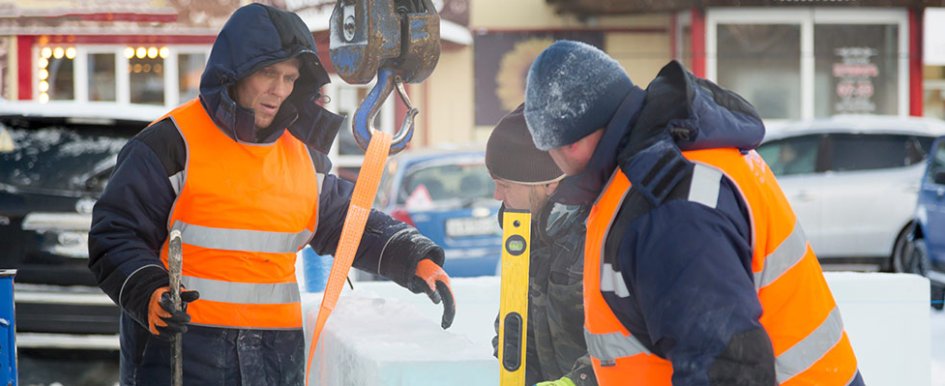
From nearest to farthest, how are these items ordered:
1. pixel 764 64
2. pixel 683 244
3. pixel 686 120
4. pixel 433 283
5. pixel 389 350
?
pixel 683 244 → pixel 686 120 → pixel 389 350 → pixel 433 283 → pixel 764 64

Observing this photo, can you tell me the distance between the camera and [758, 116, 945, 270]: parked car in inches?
524

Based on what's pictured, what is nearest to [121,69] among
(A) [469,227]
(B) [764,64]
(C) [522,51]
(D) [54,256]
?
(C) [522,51]

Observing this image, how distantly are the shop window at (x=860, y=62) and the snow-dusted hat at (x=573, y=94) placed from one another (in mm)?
18204

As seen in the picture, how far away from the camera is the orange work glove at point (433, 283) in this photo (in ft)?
13.3

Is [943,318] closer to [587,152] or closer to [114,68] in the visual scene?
[587,152]

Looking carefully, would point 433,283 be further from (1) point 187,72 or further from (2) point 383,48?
(1) point 187,72

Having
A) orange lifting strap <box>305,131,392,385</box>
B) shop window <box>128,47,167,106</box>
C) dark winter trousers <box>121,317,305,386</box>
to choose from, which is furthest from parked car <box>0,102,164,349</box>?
shop window <box>128,47,167,106</box>

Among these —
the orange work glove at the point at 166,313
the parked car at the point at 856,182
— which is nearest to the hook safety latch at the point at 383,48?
the orange work glove at the point at 166,313

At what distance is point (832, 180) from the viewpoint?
44.4ft

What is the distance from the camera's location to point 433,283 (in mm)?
4078

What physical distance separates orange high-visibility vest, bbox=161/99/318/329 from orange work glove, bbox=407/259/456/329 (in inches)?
15.2

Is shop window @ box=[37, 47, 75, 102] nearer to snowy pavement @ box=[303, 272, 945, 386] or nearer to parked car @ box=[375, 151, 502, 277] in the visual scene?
parked car @ box=[375, 151, 502, 277]

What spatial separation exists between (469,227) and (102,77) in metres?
10.5

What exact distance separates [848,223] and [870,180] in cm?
47
